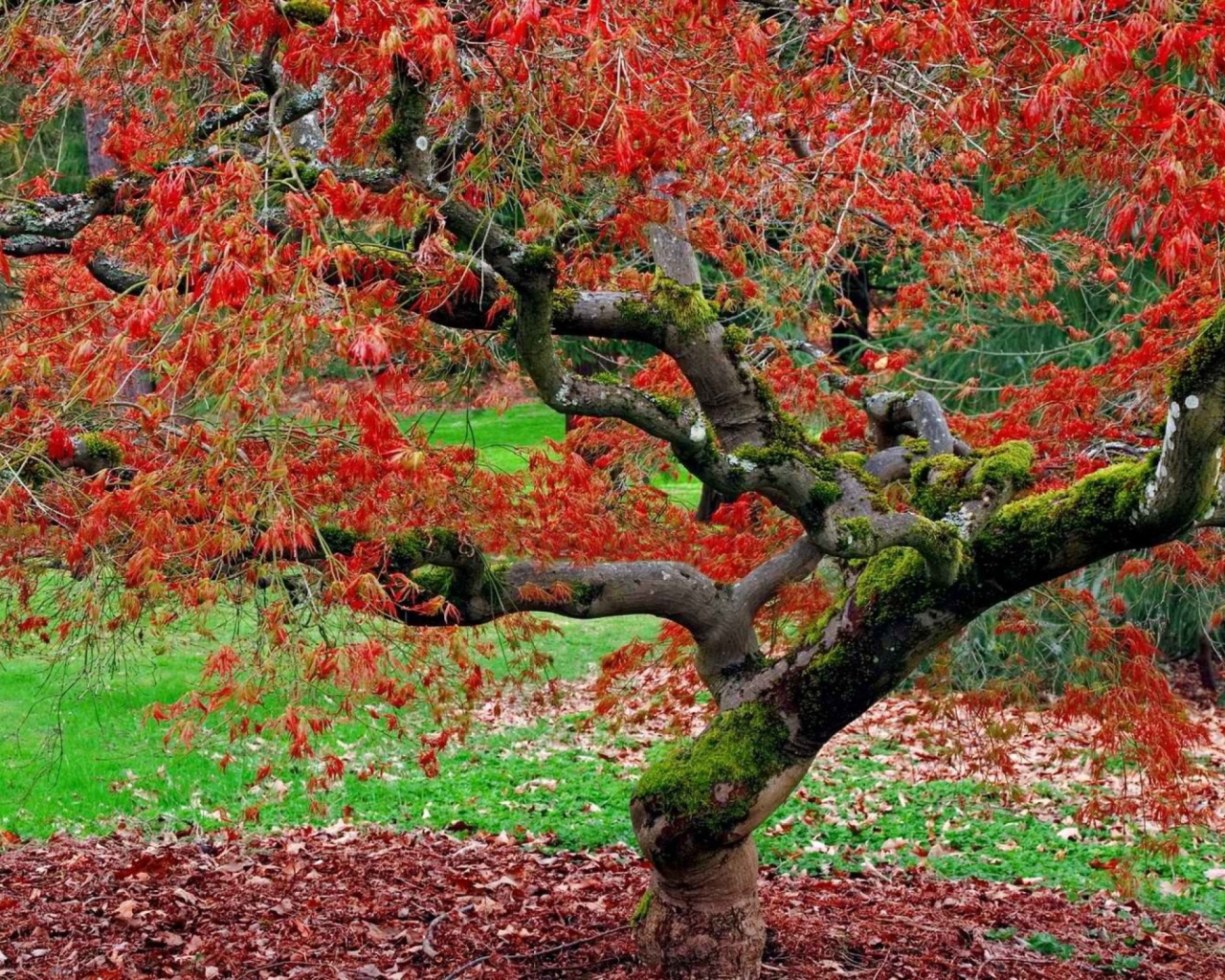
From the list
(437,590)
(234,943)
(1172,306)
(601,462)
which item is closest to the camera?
(437,590)

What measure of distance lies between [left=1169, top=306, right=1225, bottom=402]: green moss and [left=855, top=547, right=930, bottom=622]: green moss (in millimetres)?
1164

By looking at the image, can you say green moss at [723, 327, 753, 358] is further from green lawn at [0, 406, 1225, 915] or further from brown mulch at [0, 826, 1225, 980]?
green lawn at [0, 406, 1225, 915]

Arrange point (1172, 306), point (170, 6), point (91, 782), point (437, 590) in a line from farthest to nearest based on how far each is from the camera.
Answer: point (91, 782) → point (1172, 306) → point (437, 590) → point (170, 6)

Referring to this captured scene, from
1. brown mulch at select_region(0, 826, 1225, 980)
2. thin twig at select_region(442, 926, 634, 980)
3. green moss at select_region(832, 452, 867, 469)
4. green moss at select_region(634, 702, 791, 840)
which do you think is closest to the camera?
green moss at select_region(832, 452, 867, 469)

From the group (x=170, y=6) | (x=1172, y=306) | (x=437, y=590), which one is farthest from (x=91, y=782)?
(x=1172, y=306)

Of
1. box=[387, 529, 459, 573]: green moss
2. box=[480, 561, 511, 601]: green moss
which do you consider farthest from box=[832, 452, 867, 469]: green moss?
box=[387, 529, 459, 573]: green moss

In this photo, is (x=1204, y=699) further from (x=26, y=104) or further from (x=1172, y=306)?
(x=26, y=104)

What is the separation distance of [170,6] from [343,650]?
2.61 metres

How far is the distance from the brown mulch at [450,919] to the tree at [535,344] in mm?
830

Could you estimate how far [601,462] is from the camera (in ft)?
24.0

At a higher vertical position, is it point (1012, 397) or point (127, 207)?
point (1012, 397)

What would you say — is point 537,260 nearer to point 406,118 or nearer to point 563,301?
point 563,301

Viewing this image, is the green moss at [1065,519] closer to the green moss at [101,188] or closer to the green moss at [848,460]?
the green moss at [848,460]

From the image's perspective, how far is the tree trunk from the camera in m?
5.18
